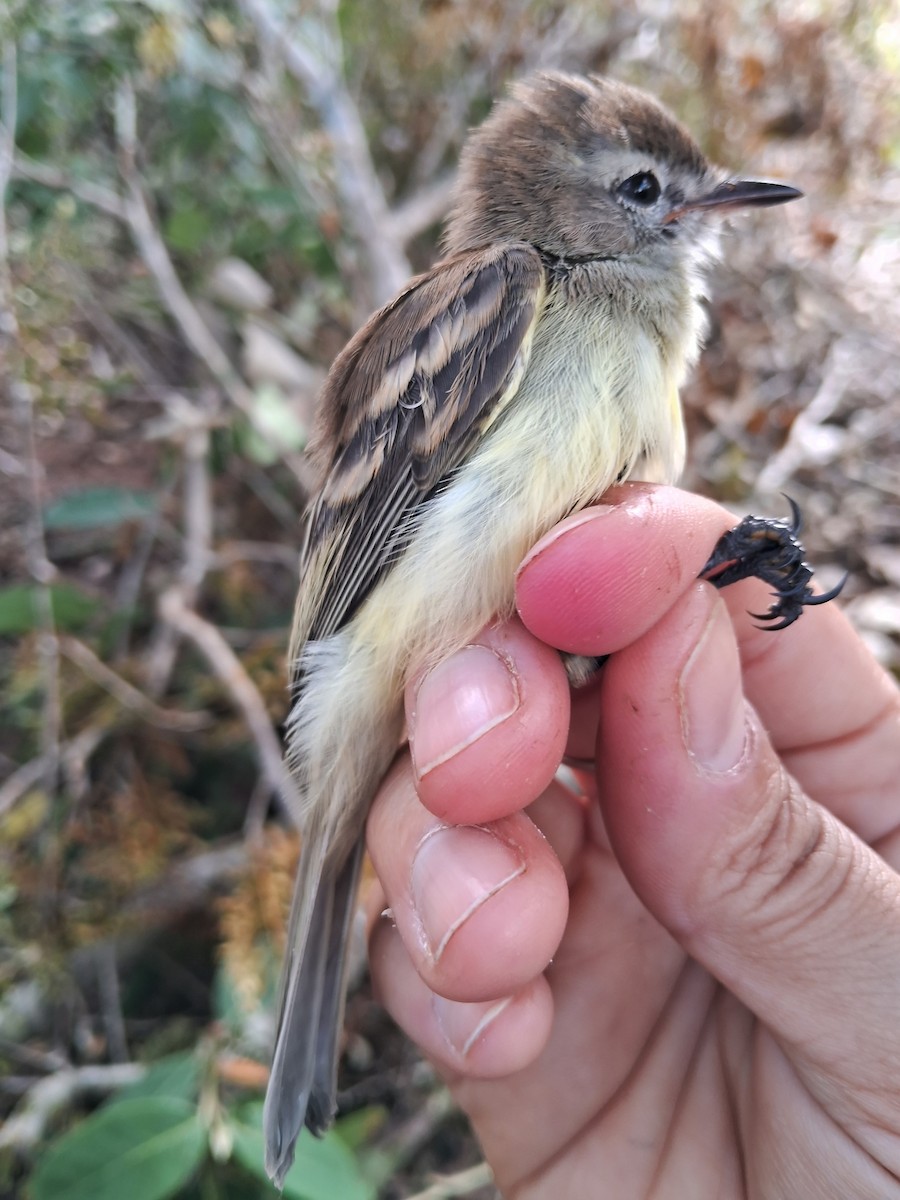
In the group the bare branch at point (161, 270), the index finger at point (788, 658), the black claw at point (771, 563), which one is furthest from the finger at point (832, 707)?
the bare branch at point (161, 270)

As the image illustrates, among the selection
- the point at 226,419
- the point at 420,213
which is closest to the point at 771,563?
the point at 226,419

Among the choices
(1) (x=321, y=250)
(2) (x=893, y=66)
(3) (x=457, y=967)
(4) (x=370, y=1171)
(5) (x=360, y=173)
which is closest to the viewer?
(3) (x=457, y=967)

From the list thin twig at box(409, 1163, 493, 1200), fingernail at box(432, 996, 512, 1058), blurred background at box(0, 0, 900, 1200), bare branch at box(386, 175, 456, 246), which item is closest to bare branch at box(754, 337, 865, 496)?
blurred background at box(0, 0, 900, 1200)

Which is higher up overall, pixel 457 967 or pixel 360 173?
pixel 360 173

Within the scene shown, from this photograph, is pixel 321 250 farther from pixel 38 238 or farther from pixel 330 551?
pixel 330 551

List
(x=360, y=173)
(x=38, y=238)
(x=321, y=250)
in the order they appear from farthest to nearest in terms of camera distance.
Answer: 1. (x=321, y=250)
2. (x=360, y=173)
3. (x=38, y=238)

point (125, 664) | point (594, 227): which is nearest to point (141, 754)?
point (125, 664)
